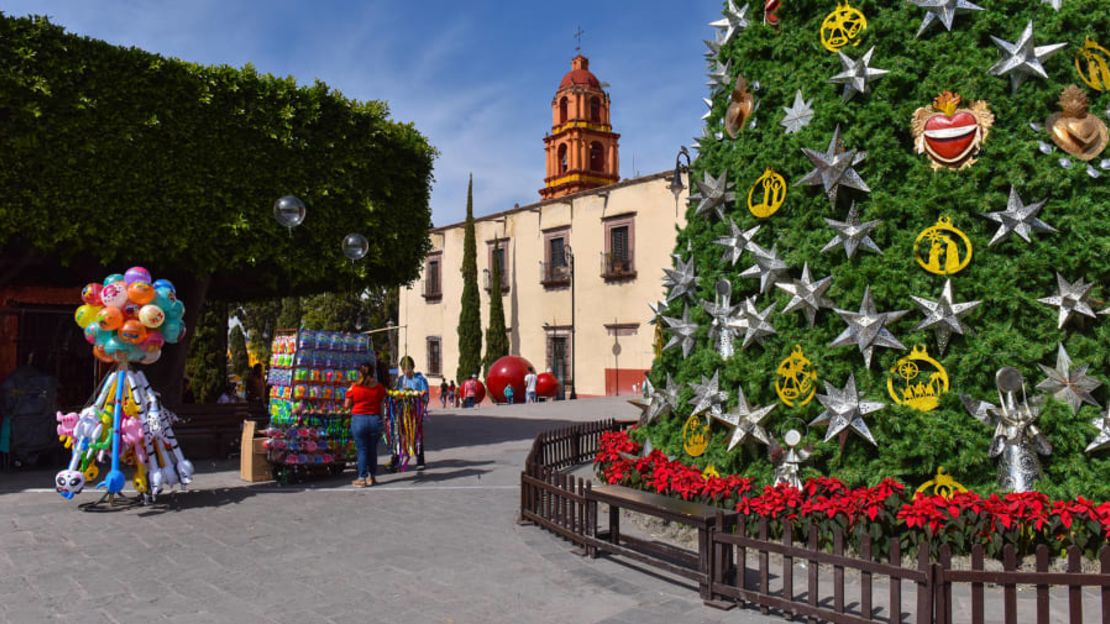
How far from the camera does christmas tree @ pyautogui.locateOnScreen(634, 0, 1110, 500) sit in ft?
20.5

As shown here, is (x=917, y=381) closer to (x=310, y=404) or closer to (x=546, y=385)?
(x=310, y=404)

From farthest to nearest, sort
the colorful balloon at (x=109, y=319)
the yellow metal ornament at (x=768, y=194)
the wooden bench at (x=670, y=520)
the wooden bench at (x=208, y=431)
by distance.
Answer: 1. the wooden bench at (x=208, y=431)
2. the colorful balloon at (x=109, y=319)
3. the yellow metal ornament at (x=768, y=194)
4. the wooden bench at (x=670, y=520)

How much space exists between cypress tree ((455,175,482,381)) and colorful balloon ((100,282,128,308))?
28.5 m

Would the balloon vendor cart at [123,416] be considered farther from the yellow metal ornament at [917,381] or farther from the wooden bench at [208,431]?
the yellow metal ornament at [917,381]

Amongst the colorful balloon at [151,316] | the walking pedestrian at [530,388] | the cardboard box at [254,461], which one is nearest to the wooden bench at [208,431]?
the cardboard box at [254,461]

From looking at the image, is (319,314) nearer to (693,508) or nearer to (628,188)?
(628,188)

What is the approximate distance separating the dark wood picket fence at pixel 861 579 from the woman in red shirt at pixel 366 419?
3339mm

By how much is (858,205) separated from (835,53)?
1.53 m

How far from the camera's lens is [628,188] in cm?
3189

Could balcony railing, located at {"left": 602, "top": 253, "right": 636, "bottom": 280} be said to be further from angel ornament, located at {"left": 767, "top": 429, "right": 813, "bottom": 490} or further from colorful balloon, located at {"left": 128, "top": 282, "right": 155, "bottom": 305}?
angel ornament, located at {"left": 767, "top": 429, "right": 813, "bottom": 490}

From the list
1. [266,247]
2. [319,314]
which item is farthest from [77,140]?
[319,314]

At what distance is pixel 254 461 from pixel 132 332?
8.66ft

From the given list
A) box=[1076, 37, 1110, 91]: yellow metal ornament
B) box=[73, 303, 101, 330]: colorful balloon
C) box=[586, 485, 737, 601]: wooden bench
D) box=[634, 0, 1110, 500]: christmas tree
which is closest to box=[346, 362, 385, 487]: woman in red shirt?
box=[73, 303, 101, 330]: colorful balloon

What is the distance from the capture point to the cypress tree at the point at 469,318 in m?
37.5
